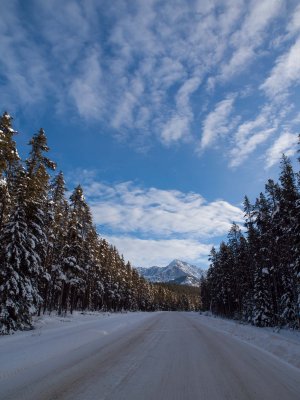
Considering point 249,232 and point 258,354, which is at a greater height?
point 249,232

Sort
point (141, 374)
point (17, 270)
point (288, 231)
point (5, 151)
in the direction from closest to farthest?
point (141, 374)
point (17, 270)
point (5, 151)
point (288, 231)

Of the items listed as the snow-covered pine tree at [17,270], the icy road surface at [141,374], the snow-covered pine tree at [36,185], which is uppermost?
the snow-covered pine tree at [36,185]

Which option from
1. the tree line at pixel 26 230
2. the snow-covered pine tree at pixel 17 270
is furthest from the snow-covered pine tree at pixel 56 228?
the snow-covered pine tree at pixel 17 270

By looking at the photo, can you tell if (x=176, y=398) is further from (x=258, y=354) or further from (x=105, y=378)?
(x=258, y=354)

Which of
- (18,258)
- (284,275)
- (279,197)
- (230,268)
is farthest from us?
(230,268)

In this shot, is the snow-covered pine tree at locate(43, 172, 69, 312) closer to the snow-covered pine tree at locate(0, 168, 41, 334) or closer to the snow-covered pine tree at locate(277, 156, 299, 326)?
the snow-covered pine tree at locate(0, 168, 41, 334)

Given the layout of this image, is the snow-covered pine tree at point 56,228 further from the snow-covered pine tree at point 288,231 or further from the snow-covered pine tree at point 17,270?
the snow-covered pine tree at point 288,231

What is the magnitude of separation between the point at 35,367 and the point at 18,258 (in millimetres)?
11959

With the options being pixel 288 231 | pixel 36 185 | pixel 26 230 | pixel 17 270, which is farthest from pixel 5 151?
pixel 288 231

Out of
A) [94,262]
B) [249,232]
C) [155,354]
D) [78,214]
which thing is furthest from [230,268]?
[155,354]

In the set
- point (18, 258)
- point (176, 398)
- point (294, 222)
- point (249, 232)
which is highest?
point (249, 232)

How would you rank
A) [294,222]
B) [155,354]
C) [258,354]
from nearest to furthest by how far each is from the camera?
[155,354] → [258,354] → [294,222]

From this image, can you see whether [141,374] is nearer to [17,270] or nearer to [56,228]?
[17,270]

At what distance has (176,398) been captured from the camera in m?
6.09
